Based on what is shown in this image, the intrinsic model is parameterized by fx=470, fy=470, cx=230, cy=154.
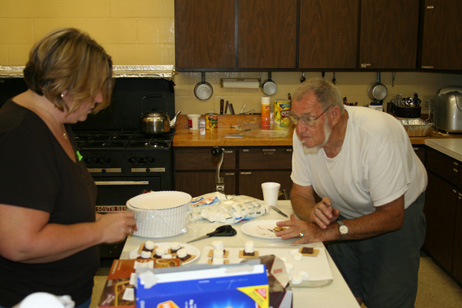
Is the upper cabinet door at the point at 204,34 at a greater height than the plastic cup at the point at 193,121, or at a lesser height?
greater

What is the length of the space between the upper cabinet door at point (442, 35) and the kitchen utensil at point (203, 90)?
70.4 inches

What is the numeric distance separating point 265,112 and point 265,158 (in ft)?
1.73

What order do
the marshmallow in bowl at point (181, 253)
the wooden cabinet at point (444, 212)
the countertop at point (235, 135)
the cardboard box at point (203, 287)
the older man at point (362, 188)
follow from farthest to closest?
the countertop at point (235, 135) → the wooden cabinet at point (444, 212) → the older man at point (362, 188) → the marshmallow in bowl at point (181, 253) → the cardboard box at point (203, 287)

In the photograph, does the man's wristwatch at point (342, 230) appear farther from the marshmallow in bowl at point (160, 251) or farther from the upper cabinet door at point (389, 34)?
the upper cabinet door at point (389, 34)

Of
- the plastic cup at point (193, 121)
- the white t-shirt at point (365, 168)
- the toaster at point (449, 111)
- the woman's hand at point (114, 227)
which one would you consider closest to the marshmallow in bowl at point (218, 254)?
the woman's hand at point (114, 227)

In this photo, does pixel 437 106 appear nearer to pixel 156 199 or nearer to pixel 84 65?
pixel 156 199

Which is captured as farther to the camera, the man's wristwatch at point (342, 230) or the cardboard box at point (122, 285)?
the man's wristwatch at point (342, 230)

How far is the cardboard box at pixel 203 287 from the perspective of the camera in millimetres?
940

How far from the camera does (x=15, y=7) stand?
394cm

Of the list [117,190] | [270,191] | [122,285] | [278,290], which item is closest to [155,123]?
[117,190]

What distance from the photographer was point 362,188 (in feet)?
6.21

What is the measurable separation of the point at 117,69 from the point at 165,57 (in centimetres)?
49

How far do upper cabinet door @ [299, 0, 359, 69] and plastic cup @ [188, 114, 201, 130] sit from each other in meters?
0.96

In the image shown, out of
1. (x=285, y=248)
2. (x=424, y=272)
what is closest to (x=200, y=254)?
(x=285, y=248)
